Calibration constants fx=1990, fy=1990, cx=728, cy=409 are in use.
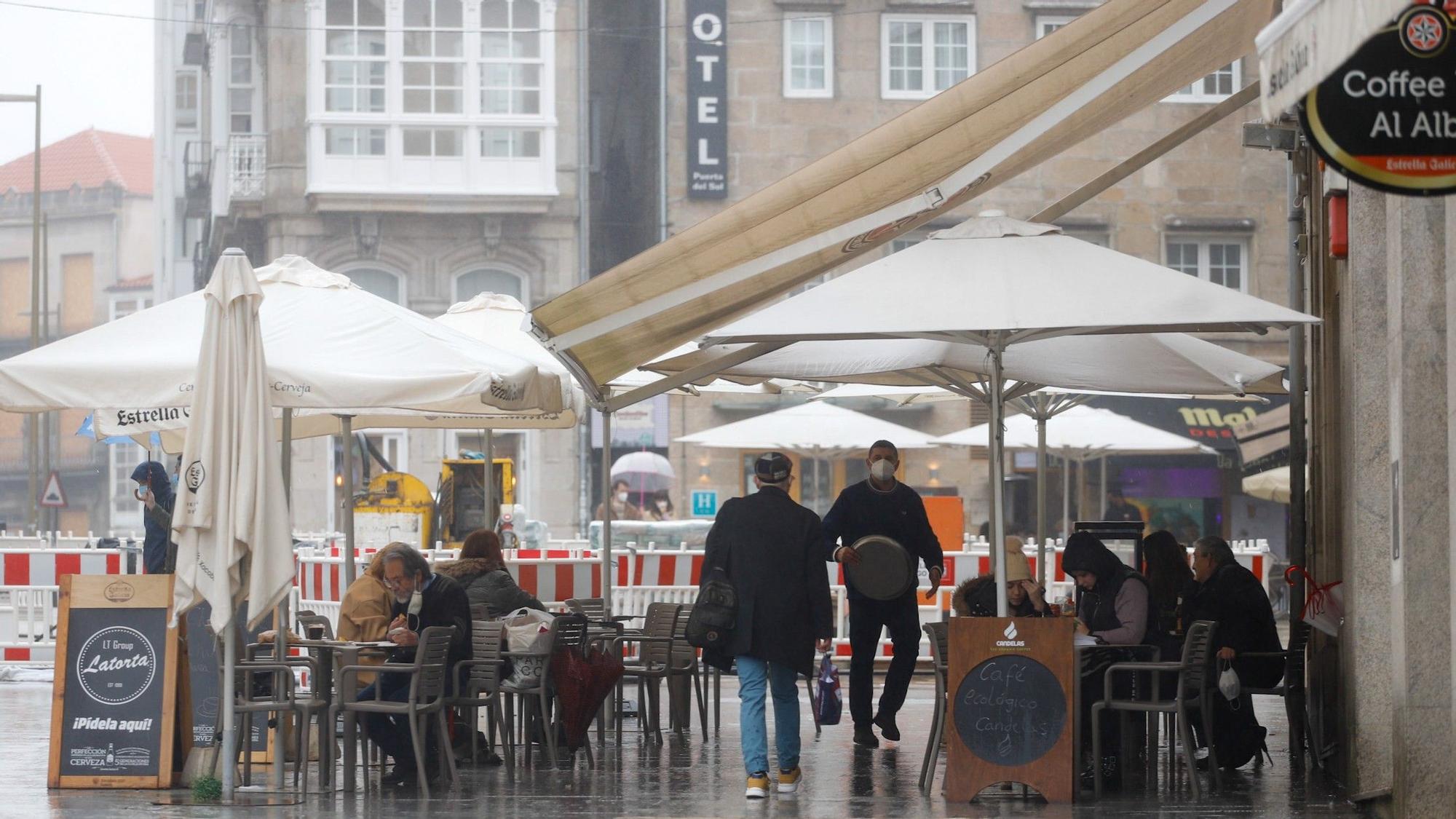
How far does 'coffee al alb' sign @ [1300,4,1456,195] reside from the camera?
17.7 ft

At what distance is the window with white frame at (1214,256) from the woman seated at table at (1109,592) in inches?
976

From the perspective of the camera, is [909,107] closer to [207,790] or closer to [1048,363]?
[1048,363]

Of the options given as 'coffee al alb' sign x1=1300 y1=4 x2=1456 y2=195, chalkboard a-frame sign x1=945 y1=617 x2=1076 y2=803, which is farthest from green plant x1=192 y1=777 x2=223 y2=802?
'coffee al alb' sign x1=1300 y1=4 x2=1456 y2=195

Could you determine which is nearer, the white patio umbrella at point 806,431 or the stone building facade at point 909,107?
the white patio umbrella at point 806,431

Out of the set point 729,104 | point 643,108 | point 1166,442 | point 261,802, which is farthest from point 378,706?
point 643,108

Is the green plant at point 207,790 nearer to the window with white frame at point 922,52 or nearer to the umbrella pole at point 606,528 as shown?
the umbrella pole at point 606,528

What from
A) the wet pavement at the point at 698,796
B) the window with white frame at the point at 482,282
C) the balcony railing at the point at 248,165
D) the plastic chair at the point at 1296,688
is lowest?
the wet pavement at the point at 698,796

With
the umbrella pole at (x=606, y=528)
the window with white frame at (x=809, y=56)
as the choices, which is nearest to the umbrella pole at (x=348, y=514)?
the umbrella pole at (x=606, y=528)

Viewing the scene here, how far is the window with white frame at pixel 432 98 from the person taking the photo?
34406mm

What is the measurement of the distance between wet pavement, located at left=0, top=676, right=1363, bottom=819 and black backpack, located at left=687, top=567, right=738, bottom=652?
0.84m

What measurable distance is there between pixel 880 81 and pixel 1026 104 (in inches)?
982

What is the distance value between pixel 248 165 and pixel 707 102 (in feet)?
27.2

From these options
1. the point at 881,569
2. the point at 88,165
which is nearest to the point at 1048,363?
the point at 881,569

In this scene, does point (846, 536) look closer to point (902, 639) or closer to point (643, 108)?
point (902, 639)
